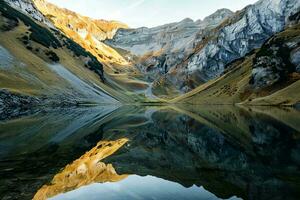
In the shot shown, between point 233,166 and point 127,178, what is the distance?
9067 millimetres

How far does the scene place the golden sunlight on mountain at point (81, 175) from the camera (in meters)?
23.0

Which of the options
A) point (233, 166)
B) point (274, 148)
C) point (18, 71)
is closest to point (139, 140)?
point (274, 148)

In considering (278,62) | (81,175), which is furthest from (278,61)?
(81,175)

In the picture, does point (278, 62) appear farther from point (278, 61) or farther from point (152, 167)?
point (152, 167)

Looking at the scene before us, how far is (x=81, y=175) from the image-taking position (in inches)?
1091

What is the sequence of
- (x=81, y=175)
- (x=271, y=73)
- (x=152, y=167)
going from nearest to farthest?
(x=81, y=175), (x=152, y=167), (x=271, y=73)

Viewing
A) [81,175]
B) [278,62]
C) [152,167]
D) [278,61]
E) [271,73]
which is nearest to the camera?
[81,175]

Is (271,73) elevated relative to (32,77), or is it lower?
elevated

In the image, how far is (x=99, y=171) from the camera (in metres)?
29.9

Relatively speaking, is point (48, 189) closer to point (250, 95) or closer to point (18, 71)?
point (18, 71)

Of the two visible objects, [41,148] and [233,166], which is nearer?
[233,166]

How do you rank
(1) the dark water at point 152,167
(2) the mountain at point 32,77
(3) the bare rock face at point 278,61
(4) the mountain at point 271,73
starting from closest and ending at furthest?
(1) the dark water at point 152,167
(2) the mountain at point 32,77
(4) the mountain at point 271,73
(3) the bare rock face at point 278,61

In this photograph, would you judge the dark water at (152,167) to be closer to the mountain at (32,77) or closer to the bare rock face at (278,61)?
the mountain at (32,77)

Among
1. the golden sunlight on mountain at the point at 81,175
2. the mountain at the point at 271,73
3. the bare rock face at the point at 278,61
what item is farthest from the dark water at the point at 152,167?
the bare rock face at the point at 278,61
